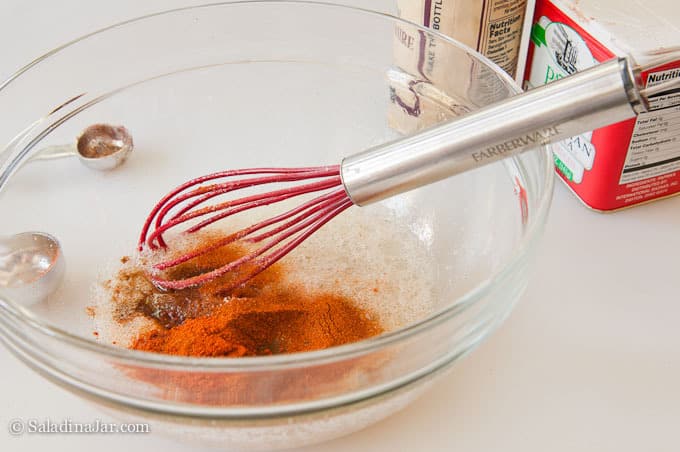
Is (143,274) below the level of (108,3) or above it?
below

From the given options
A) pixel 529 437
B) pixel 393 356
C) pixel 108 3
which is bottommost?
pixel 529 437

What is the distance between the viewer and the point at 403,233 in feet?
3.14

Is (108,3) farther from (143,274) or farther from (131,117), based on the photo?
(143,274)

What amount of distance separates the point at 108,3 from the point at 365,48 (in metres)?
0.62

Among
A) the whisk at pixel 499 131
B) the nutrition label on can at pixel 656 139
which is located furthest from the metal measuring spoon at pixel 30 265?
the nutrition label on can at pixel 656 139

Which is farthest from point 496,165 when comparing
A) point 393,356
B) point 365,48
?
point 393,356

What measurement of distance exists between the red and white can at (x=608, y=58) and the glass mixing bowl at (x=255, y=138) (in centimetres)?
13

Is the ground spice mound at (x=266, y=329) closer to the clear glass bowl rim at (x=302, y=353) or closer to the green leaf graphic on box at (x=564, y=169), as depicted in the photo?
the clear glass bowl rim at (x=302, y=353)

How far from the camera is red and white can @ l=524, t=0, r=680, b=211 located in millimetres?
814

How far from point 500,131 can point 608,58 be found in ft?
0.99

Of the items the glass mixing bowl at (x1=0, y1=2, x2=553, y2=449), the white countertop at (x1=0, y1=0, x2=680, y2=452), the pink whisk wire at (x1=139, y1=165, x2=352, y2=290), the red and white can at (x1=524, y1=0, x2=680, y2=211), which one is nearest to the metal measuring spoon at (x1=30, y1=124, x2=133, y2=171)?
the glass mixing bowl at (x1=0, y1=2, x2=553, y2=449)

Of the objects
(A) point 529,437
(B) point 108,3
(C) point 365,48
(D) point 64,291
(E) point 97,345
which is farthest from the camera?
(B) point 108,3

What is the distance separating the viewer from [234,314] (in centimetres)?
80

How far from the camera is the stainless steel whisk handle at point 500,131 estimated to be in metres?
0.56
